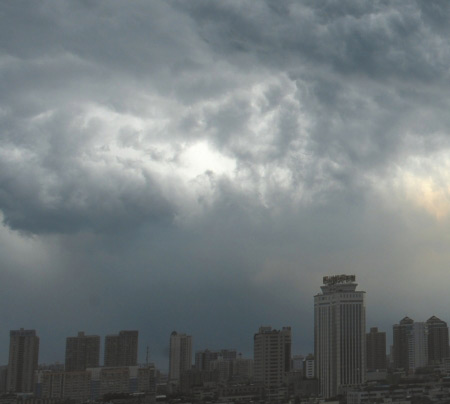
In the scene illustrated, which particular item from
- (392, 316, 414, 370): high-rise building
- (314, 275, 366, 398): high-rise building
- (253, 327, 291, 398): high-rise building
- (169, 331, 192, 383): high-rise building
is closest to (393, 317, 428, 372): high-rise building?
(392, 316, 414, 370): high-rise building

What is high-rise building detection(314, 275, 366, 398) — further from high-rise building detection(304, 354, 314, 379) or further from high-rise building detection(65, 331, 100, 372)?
high-rise building detection(65, 331, 100, 372)

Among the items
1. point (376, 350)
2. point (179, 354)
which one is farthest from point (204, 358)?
point (376, 350)

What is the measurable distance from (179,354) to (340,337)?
90.8ft

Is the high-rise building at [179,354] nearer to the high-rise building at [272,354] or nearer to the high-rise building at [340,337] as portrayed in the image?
the high-rise building at [272,354]

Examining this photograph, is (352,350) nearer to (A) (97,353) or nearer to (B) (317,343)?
(B) (317,343)

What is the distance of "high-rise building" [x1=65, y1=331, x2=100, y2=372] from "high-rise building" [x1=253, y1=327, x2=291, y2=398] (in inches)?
1140

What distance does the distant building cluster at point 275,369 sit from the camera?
192 feet

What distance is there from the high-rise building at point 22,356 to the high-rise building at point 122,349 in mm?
10393

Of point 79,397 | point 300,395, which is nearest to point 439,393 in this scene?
point 300,395

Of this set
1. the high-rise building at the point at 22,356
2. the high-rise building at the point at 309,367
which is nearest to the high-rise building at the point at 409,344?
the high-rise building at the point at 309,367

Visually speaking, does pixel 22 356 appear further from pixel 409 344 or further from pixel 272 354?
pixel 409 344

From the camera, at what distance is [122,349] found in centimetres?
9050

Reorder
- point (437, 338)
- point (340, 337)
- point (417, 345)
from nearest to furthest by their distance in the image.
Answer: point (340, 337) → point (437, 338) → point (417, 345)

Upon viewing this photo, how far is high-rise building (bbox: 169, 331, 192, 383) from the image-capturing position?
88.1 meters
